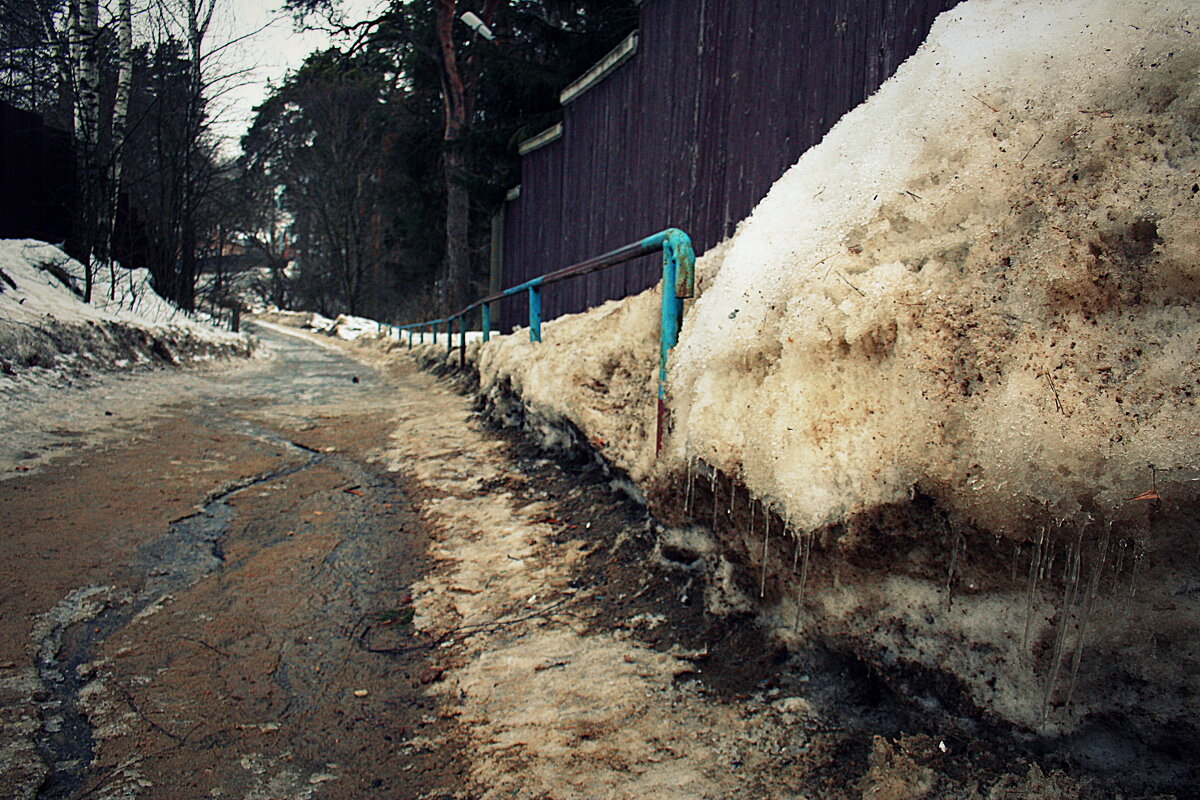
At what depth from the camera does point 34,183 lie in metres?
9.24

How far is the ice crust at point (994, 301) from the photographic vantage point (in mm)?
1108

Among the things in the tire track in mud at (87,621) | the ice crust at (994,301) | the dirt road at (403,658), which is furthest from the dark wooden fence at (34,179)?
the ice crust at (994,301)

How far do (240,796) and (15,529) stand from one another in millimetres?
1922

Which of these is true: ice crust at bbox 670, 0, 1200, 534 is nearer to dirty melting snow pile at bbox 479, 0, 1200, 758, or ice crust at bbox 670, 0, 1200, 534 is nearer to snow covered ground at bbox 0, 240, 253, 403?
dirty melting snow pile at bbox 479, 0, 1200, 758

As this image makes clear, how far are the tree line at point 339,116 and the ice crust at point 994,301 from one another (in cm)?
918

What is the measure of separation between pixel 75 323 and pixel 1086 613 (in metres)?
8.03

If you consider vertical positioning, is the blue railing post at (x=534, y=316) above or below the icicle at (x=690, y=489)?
above

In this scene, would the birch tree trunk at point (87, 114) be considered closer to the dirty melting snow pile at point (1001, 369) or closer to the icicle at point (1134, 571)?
the dirty melting snow pile at point (1001, 369)

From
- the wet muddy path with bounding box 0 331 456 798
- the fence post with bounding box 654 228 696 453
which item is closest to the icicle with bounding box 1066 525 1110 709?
the wet muddy path with bounding box 0 331 456 798

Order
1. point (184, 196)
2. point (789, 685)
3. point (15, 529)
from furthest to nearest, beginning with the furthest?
point (184, 196)
point (15, 529)
point (789, 685)

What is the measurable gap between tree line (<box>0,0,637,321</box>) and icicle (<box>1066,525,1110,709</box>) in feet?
32.7

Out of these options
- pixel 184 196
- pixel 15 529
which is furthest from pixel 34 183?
pixel 15 529

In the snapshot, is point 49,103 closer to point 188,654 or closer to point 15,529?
point 15,529

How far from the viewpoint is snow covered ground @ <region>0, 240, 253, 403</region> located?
5.40 meters
